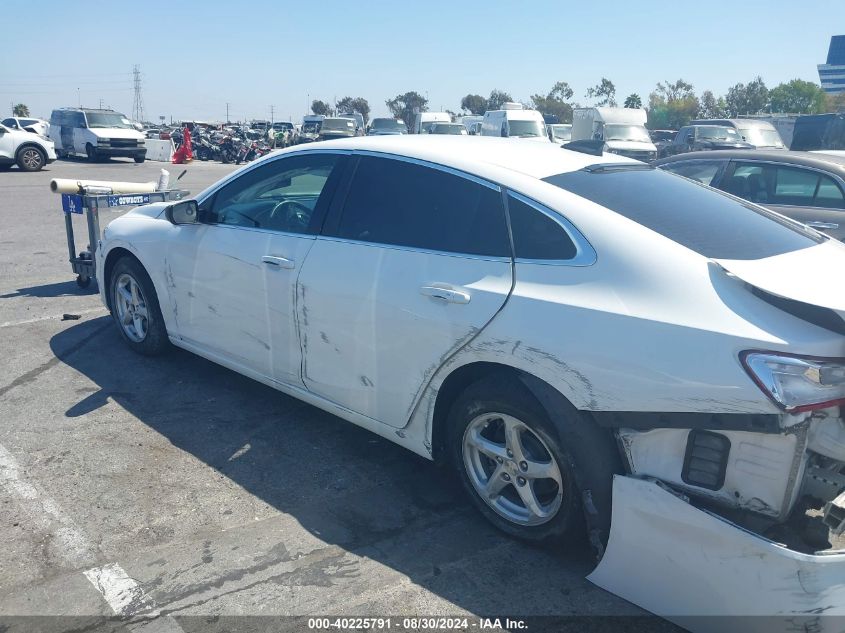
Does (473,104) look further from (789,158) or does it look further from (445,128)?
(789,158)

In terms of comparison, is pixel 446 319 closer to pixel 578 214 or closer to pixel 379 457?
Answer: pixel 578 214

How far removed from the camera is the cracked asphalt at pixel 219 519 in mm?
2895

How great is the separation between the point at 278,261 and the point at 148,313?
1.71 meters

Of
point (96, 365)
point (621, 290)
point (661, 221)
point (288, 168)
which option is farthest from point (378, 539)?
point (96, 365)

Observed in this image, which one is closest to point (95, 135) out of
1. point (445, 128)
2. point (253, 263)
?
point (445, 128)

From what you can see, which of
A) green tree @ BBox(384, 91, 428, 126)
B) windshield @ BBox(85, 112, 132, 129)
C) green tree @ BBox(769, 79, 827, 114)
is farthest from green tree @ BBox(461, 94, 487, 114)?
windshield @ BBox(85, 112, 132, 129)

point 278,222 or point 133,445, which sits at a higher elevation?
point 278,222

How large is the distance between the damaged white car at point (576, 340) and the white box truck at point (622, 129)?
844 inches

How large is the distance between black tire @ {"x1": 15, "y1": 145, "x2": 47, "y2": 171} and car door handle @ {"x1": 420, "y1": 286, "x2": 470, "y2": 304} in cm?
2338

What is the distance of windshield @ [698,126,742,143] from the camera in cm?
2244

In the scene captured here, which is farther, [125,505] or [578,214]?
[125,505]

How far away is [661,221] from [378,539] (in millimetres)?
1899

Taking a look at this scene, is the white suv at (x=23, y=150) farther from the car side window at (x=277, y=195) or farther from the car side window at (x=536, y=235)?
the car side window at (x=536, y=235)

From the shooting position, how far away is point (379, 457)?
163 inches
